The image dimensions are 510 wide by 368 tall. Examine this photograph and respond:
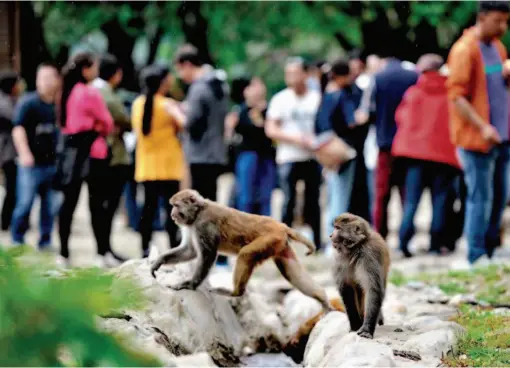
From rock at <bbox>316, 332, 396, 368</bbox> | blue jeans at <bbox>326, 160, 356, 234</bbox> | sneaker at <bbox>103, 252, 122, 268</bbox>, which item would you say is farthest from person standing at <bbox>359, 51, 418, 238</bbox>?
rock at <bbox>316, 332, 396, 368</bbox>

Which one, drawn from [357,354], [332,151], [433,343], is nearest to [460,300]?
[433,343]

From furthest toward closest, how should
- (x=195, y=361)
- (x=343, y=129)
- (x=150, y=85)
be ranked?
(x=343, y=129), (x=150, y=85), (x=195, y=361)

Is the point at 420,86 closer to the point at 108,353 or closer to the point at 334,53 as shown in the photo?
the point at 108,353

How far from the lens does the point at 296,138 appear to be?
12273 mm

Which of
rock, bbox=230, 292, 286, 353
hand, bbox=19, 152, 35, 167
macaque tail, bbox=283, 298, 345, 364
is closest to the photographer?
macaque tail, bbox=283, 298, 345, 364

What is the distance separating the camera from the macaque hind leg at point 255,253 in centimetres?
740

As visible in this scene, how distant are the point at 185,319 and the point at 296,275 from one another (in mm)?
1012

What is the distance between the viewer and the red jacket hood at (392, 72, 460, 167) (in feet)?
38.9

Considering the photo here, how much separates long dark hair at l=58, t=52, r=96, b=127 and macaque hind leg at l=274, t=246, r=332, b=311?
3.93 metres

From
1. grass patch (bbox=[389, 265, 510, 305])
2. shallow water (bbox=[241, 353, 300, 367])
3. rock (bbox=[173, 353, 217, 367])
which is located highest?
rock (bbox=[173, 353, 217, 367])

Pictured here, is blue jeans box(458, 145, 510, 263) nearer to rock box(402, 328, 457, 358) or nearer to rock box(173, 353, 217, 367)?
rock box(402, 328, 457, 358)

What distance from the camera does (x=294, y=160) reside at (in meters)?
12.4

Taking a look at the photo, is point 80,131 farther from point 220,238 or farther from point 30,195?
point 220,238

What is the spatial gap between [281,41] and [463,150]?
11579mm
